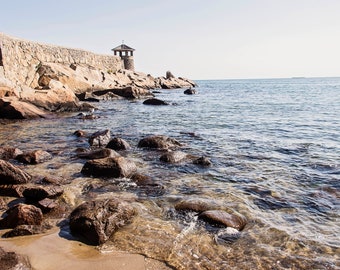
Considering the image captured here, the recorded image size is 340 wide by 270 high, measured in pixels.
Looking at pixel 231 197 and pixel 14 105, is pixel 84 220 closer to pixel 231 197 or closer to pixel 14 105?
pixel 231 197

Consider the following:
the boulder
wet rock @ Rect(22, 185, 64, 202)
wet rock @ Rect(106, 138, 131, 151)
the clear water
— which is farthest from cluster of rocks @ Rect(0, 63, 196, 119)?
wet rock @ Rect(22, 185, 64, 202)

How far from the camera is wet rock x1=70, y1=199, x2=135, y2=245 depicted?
4414 mm

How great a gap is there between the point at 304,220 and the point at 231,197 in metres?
1.39

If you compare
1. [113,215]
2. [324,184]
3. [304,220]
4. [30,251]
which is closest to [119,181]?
[113,215]

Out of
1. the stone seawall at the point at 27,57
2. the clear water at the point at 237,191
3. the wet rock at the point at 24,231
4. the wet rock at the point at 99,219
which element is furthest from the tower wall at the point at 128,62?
the wet rock at the point at 24,231

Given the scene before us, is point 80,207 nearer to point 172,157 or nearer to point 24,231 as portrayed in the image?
point 24,231

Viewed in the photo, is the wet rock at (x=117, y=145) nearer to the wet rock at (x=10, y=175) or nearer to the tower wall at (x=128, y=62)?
the wet rock at (x=10, y=175)

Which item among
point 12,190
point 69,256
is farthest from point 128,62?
point 69,256

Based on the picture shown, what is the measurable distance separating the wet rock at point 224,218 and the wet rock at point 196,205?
0.86ft

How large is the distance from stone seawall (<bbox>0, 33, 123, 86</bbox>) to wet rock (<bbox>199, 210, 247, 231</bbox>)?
18258 millimetres

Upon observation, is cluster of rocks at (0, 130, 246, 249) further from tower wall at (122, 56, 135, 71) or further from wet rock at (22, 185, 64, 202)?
tower wall at (122, 56, 135, 71)

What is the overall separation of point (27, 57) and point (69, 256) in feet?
78.8

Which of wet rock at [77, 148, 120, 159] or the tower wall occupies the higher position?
the tower wall

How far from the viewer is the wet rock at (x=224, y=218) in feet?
16.2
